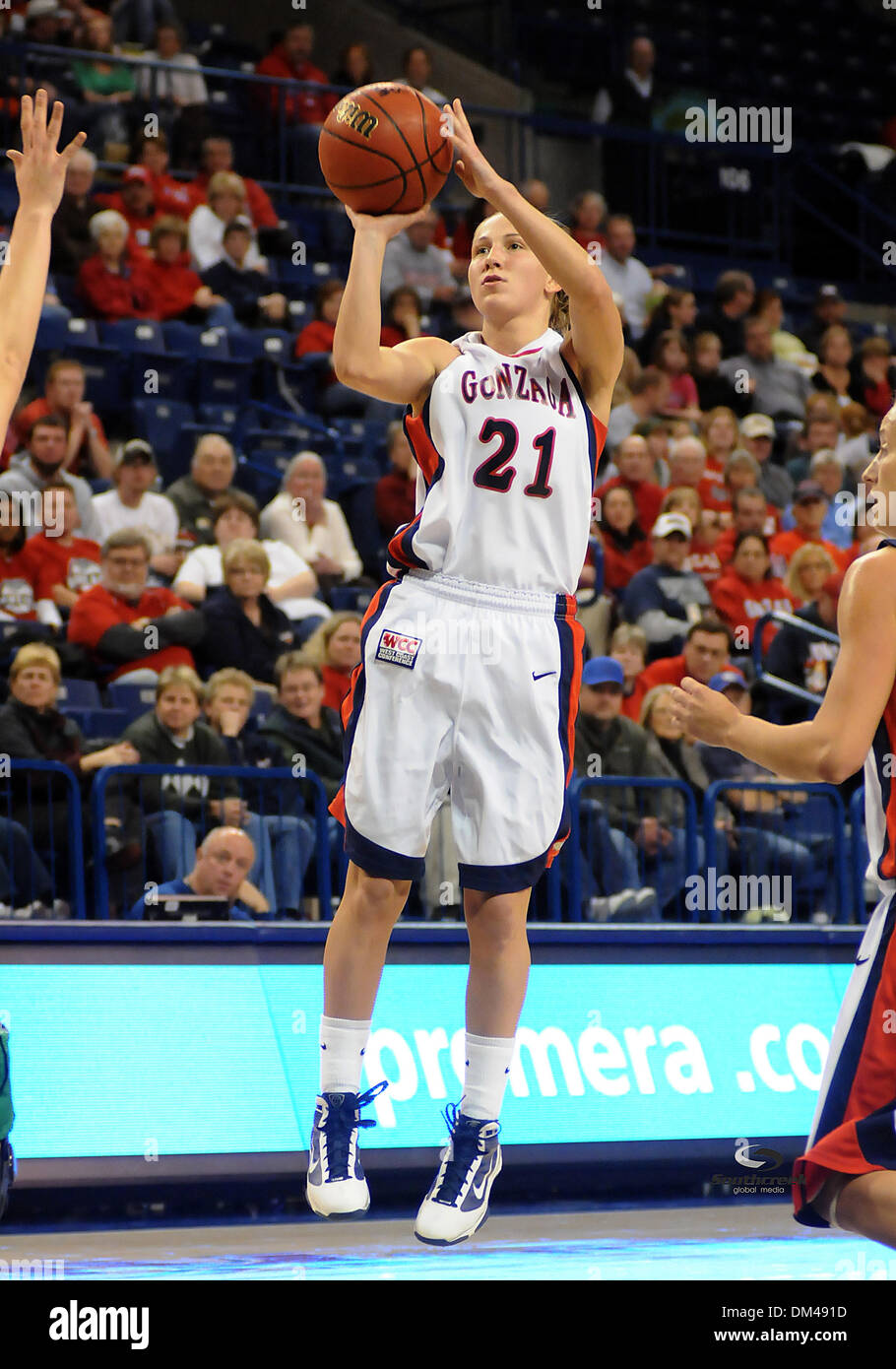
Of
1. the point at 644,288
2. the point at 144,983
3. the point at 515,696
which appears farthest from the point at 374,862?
the point at 644,288

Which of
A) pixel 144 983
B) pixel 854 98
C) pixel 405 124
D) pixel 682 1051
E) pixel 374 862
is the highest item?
pixel 854 98

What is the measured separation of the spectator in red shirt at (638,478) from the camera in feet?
37.6

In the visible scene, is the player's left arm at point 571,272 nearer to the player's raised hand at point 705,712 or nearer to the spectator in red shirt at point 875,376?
the player's raised hand at point 705,712

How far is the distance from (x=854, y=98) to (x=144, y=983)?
1506cm

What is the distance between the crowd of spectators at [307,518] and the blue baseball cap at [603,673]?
1 centimetres

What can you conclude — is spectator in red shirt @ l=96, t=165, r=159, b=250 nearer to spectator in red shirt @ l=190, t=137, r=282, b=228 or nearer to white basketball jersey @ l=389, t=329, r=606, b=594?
spectator in red shirt @ l=190, t=137, r=282, b=228

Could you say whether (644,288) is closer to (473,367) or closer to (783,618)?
(783,618)

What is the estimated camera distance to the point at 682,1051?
7.46 m

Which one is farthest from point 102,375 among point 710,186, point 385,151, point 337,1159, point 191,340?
point 710,186

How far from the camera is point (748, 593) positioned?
11.0m

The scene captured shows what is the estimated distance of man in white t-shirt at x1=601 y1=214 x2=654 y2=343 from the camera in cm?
1402

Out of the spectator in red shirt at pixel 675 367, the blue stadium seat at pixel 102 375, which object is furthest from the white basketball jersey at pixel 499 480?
the spectator in red shirt at pixel 675 367

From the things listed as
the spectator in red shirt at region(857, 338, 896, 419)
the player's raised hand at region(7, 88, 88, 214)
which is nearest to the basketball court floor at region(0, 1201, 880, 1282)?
the player's raised hand at region(7, 88, 88, 214)

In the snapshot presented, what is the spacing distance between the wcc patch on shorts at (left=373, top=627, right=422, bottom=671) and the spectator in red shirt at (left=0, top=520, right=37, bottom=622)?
4726 mm
